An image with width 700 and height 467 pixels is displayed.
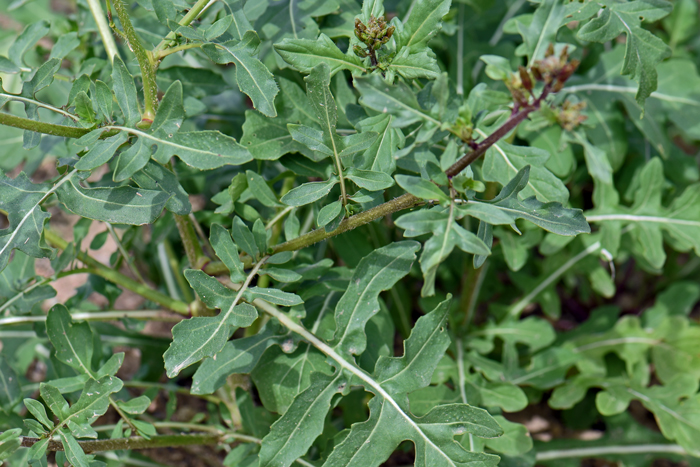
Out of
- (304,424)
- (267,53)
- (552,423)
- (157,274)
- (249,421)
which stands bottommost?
(552,423)

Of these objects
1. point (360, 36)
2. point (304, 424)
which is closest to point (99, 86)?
point (360, 36)

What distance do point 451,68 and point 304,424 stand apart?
1.49 meters

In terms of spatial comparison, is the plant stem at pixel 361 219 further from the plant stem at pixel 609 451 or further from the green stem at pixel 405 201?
the plant stem at pixel 609 451

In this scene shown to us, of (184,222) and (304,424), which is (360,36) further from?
(304,424)

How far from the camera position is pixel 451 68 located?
219 centimetres

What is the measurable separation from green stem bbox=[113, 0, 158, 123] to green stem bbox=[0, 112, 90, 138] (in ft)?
0.52

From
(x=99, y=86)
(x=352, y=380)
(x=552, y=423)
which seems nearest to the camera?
(x=99, y=86)

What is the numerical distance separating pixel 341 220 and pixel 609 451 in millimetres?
1679

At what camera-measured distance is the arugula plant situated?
1216 mm

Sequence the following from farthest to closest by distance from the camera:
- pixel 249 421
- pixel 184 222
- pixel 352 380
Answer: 1. pixel 249 421
2. pixel 184 222
3. pixel 352 380

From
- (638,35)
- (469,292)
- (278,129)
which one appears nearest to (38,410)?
(278,129)

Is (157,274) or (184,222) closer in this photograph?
(184,222)

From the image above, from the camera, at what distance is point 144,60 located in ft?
4.13

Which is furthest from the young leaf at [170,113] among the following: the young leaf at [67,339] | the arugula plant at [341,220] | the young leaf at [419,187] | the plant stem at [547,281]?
the plant stem at [547,281]
